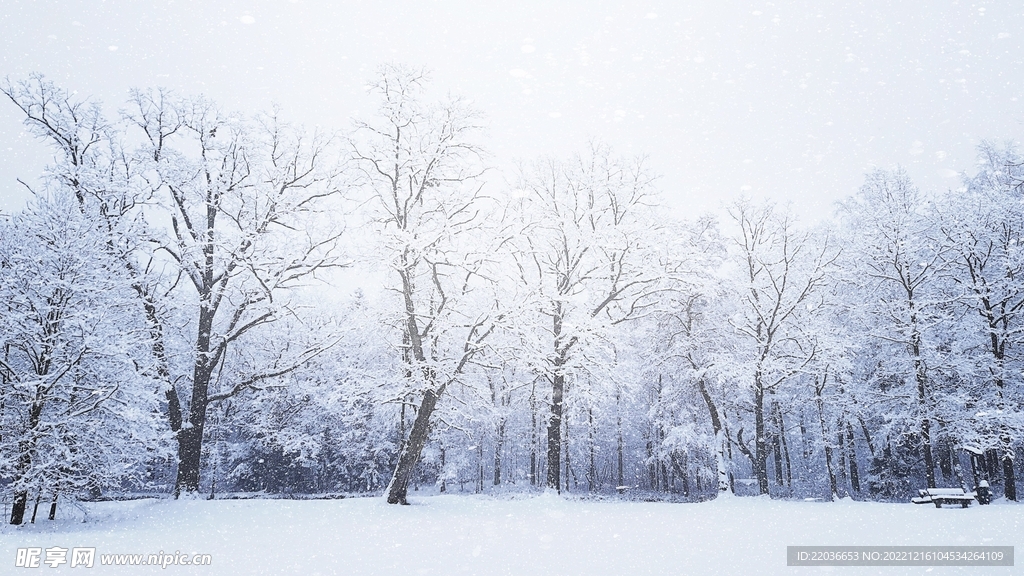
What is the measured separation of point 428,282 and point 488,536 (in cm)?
1087

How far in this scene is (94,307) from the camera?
1198 cm

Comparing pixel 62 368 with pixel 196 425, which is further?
pixel 196 425

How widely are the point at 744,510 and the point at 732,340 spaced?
409 inches

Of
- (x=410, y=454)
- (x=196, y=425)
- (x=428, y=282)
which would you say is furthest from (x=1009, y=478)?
(x=196, y=425)

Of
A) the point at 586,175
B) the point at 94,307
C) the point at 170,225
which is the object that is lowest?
the point at 94,307

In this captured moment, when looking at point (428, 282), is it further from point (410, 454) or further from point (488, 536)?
point (488, 536)

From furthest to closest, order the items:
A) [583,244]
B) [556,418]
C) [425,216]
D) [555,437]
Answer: [583,244], [555,437], [556,418], [425,216]

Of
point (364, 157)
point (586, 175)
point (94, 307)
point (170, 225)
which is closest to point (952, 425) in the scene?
point (586, 175)

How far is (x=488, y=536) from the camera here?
374 inches

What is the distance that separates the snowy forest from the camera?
1202 cm

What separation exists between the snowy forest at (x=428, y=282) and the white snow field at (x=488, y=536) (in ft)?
7.50

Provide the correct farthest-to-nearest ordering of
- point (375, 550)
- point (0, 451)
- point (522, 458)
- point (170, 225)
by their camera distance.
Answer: point (522, 458)
point (170, 225)
point (0, 451)
point (375, 550)

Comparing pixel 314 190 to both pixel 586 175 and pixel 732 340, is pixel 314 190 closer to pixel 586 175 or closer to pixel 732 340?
pixel 586 175

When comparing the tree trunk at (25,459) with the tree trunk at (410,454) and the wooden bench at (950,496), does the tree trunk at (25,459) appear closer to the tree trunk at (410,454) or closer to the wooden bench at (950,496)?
the tree trunk at (410,454)
